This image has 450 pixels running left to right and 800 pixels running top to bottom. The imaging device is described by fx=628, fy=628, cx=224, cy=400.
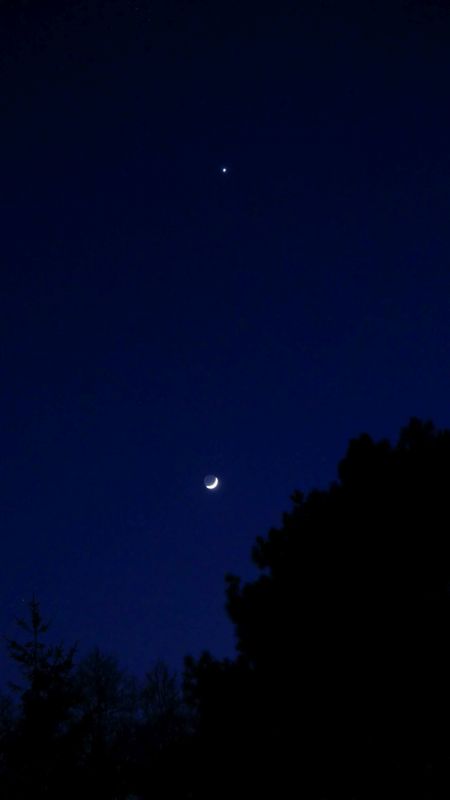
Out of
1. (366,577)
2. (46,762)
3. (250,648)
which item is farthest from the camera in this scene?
(46,762)

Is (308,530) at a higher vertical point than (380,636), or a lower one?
higher

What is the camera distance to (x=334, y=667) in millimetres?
11055

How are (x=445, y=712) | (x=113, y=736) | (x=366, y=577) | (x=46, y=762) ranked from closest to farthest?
1. (x=445, y=712)
2. (x=366, y=577)
3. (x=46, y=762)
4. (x=113, y=736)

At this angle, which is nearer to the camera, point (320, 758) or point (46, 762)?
point (320, 758)

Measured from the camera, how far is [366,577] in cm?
1147

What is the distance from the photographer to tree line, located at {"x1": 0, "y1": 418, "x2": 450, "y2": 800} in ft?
34.1

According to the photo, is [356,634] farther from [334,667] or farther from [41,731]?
[41,731]

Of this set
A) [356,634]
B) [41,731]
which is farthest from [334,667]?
[41,731]

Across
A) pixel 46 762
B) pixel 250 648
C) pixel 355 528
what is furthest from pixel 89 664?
pixel 355 528

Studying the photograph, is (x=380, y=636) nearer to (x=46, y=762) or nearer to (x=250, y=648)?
(x=250, y=648)

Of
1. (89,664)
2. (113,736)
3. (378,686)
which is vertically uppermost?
(89,664)

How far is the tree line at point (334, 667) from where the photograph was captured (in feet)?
34.1

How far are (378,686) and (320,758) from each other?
62.9 inches

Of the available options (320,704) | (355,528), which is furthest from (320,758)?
(355,528)
